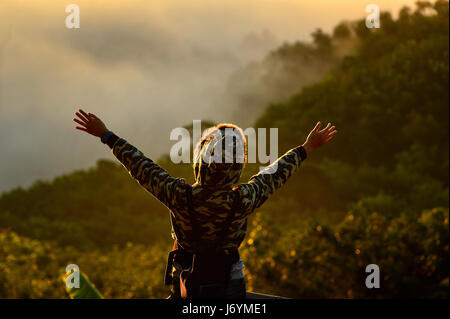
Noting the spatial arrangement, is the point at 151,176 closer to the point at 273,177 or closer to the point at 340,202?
the point at 273,177

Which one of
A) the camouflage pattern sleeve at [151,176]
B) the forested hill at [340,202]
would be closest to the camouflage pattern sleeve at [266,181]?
the camouflage pattern sleeve at [151,176]

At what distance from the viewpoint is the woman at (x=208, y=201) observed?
2916 millimetres

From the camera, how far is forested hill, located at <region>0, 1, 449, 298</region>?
33.6ft

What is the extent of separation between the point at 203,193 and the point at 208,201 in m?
0.05

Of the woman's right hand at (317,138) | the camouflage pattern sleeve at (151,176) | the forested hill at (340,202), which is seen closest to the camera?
the camouflage pattern sleeve at (151,176)

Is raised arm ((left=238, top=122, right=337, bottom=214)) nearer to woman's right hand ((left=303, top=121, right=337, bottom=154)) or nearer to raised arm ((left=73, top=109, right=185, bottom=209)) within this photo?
woman's right hand ((left=303, top=121, right=337, bottom=154))

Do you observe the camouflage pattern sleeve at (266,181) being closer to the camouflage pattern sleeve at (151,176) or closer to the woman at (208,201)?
the woman at (208,201)

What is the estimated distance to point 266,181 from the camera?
310 centimetres

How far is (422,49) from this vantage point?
76.3 feet

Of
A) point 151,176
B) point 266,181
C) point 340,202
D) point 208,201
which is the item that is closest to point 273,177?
point 266,181
